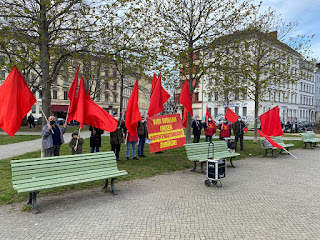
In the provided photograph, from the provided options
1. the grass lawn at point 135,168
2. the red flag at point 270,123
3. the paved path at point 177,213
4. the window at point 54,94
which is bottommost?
the paved path at point 177,213

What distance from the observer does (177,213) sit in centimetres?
513

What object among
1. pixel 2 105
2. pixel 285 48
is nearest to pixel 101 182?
pixel 2 105

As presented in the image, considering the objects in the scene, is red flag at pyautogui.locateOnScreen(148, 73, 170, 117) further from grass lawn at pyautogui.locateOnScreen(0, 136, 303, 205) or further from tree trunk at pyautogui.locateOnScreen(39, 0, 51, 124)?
tree trunk at pyautogui.locateOnScreen(39, 0, 51, 124)

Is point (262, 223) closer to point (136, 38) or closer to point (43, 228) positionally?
point (43, 228)

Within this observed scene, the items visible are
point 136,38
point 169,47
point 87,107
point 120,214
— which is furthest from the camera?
point 169,47

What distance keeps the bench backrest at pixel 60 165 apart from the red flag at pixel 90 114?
108 cm

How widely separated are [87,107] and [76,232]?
3783mm

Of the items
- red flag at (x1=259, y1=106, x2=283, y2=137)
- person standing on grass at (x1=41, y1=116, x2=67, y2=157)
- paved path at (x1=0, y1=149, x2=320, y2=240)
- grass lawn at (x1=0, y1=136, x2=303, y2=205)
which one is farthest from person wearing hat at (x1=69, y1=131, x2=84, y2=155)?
red flag at (x1=259, y1=106, x2=283, y2=137)

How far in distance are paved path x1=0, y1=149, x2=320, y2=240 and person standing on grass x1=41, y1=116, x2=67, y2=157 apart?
6.97 feet

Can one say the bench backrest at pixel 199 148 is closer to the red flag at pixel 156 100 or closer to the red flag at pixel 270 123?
the red flag at pixel 156 100

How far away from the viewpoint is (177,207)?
17.9ft

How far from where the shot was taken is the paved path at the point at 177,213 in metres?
4.28

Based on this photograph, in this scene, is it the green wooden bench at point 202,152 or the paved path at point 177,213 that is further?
the green wooden bench at point 202,152

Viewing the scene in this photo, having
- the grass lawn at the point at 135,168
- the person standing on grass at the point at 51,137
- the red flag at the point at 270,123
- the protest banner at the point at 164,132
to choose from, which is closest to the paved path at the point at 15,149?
the grass lawn at the point at 135,168
